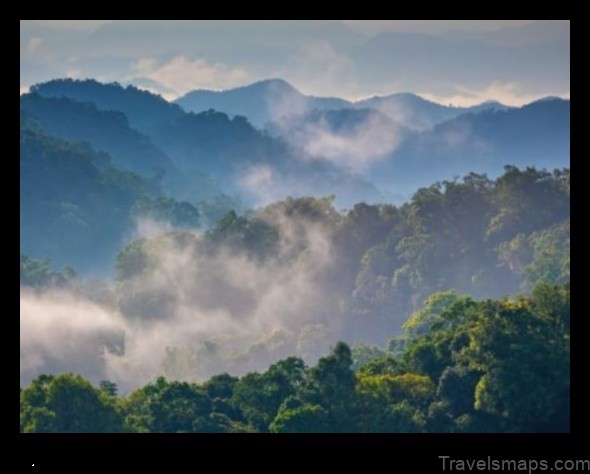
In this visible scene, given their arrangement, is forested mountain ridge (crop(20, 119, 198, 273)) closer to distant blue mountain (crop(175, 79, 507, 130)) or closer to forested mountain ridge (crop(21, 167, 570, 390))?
forested mountain ridge (crop(21, 167, 570, 390))

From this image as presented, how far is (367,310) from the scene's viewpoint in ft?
181

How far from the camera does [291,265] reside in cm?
5866

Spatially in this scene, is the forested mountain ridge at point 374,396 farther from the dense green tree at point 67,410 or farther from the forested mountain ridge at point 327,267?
the forested mountain ridge at point 327,267

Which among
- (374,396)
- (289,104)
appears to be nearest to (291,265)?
(374,396)

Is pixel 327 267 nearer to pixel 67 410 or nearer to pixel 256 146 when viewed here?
pixel 67 410

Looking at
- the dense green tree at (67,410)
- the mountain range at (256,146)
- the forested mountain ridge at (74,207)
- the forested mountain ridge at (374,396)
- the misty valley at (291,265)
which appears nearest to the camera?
the dense green tree at (67,410)

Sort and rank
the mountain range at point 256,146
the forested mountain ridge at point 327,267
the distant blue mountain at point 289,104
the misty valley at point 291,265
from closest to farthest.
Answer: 1. the misty valley at point 291,265
2. the forested mountain ridge at point 327,267
3. the mountain range at point 256,146
4. the distant blue mountain at point 289,104

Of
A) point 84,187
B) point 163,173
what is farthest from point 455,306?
point 163,173

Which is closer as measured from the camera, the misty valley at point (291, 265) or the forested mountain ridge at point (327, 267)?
the misty valley at point (291, 265)

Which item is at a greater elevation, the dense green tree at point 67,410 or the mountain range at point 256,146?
the mountain range at point 256,146

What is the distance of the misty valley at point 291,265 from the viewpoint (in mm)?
24438

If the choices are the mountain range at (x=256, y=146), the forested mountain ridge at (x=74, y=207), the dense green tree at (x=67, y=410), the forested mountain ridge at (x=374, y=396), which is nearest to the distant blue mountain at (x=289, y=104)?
the mountain range at (x=256, y=146)
